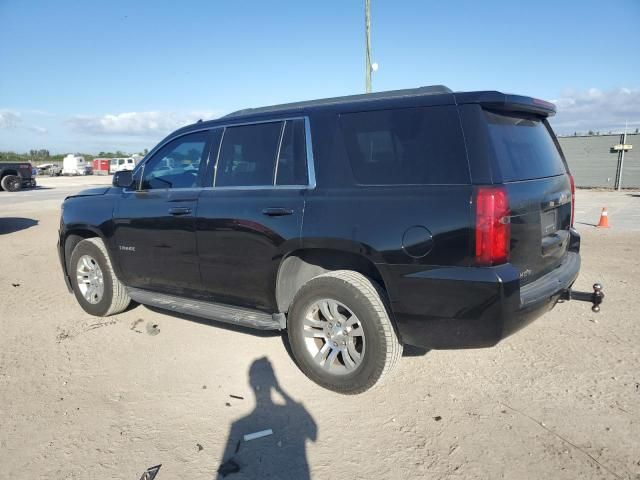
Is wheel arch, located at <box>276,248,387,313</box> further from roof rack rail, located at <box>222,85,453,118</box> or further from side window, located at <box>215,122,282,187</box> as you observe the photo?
roof rack rail, located at <box>222,85,453,118</box>

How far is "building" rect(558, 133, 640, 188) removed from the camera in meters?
20.8

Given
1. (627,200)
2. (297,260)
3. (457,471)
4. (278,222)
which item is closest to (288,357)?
(297,260)

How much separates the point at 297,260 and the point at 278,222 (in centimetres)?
36

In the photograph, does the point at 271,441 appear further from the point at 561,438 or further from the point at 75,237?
the point at 75,237

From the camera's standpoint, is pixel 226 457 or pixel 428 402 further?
pixel 428 402

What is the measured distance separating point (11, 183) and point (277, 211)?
1053 inches

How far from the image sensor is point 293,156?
3516 millimetres

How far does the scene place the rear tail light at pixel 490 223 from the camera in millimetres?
2654

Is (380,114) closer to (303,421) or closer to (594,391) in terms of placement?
(303,421)

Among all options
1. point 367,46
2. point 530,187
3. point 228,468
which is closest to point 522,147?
point 530,187

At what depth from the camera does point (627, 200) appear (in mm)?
16406

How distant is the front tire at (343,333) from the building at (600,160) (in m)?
21.8

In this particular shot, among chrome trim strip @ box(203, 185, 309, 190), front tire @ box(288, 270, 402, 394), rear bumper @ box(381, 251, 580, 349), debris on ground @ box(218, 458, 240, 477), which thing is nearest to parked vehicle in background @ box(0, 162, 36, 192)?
chrome trim strip @ box(203, 185, 309, 190)

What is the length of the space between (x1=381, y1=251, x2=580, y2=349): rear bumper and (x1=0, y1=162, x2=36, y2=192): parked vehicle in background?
90.4 ft
